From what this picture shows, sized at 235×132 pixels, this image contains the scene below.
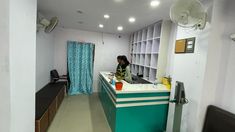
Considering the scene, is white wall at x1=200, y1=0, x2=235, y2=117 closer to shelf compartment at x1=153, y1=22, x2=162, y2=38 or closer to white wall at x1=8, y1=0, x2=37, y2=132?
shelf compartment at x1=153, y1=22, x2=162, y2=38

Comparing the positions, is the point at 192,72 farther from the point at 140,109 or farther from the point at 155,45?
the point at 155,45

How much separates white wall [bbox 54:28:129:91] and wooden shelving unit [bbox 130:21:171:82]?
0.80 m

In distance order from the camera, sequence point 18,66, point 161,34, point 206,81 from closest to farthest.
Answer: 1. point 18,66
2. point 206,81
3. point 161,34

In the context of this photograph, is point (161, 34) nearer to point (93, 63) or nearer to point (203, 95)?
point (203, 95)

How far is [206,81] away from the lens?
69.1 inches

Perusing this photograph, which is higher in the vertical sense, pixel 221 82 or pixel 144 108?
pixel 221 82

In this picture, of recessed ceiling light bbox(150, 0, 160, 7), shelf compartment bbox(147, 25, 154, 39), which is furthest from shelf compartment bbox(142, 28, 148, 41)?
recessed ceiling light bbox(150, 0, 160, 7)

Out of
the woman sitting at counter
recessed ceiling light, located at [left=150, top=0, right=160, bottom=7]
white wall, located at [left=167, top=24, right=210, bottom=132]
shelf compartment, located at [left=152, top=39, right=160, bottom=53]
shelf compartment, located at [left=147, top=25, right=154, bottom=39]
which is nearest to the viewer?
white wall, located at [left=167, top=24, right=210, bottom=132]

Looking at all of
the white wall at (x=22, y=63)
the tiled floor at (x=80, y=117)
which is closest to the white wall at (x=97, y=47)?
the tiled floor at (x=80, y=117)

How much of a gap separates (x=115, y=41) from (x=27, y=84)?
4126 mm

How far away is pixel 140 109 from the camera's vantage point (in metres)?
2.36

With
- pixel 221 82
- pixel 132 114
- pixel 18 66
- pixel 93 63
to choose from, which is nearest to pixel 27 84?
pixel 18 66

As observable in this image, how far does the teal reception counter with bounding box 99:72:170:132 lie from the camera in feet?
7.45

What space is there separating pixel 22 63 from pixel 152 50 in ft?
9.45
